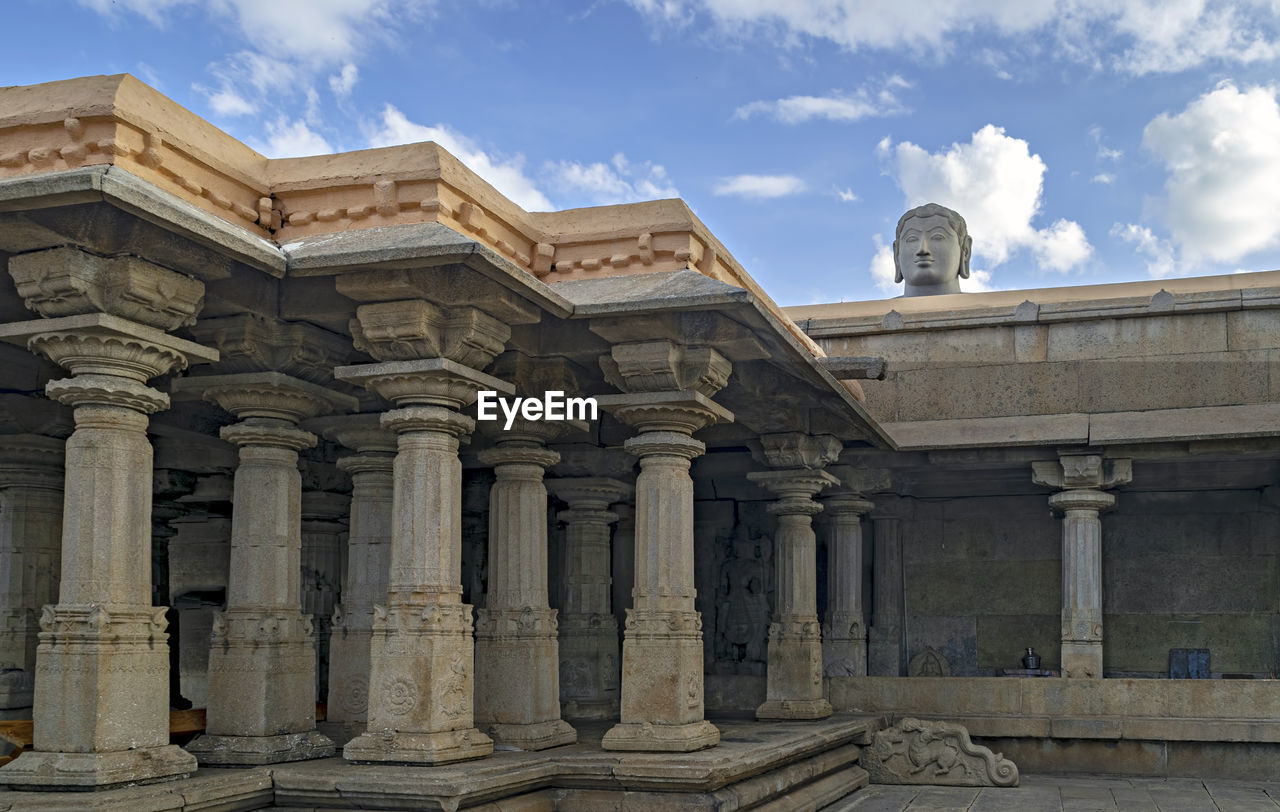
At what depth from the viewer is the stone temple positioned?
298 inches

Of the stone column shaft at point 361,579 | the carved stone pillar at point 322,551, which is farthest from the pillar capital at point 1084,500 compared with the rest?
the stone column shaft at point 361,579

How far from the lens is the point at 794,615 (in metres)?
14.5

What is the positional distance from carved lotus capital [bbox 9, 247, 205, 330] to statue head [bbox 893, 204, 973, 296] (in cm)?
1494

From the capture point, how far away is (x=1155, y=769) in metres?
14.4

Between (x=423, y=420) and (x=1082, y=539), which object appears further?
(x=1082, y=539)

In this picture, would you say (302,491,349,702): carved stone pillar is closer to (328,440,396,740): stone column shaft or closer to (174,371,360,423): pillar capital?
(328,440,396,740): stone column shaft

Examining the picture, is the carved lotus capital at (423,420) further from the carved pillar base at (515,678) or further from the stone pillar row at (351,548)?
the carved pillar base at (515,678)

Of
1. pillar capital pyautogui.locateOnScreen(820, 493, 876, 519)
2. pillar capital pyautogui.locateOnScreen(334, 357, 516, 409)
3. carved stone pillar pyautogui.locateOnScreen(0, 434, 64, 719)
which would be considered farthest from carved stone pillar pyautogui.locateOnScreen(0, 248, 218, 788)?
Result: pillar capital pyautogui.locateOnScreen(820, 493, 876, 519)

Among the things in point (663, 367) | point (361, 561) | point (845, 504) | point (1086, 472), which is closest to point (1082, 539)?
point (1086, 472)

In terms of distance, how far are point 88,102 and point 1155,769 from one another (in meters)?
11.8

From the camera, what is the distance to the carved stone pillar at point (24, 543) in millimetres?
11562

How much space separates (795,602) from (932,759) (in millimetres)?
2028

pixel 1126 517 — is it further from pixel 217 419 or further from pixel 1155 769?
pixel 217 419

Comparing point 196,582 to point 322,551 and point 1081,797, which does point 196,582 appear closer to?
point 322,551
